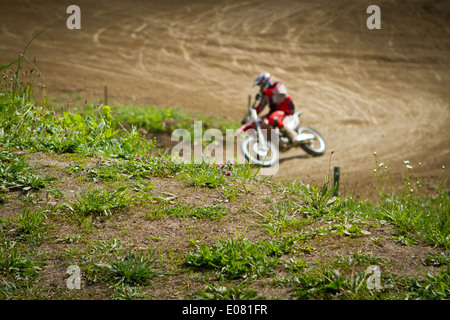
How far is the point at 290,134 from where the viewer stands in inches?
381

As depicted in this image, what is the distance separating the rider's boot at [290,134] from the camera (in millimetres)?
9622

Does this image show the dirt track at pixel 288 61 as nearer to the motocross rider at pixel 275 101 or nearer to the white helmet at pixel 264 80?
the motocross rider at pixel 275 101

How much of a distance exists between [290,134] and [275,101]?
84cm

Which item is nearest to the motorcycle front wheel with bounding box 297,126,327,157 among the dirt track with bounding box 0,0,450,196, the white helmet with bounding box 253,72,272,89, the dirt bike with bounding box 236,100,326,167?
the dirt bike with bounding box 236,100,326,167

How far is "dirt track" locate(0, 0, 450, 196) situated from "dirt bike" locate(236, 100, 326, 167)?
0.38 m

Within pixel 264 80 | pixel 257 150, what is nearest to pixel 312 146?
pixel 257 150

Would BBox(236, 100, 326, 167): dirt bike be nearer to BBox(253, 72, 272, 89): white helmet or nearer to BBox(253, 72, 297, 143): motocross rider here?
BBox(253, 72, 297, 143): motocross rider

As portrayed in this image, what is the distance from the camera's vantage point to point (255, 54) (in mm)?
17094

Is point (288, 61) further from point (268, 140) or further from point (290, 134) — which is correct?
point (268, 140)

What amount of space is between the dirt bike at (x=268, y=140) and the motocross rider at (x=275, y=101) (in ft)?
0.34

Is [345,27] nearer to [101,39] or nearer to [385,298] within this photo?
[101,39]

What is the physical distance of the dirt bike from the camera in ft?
29.5
